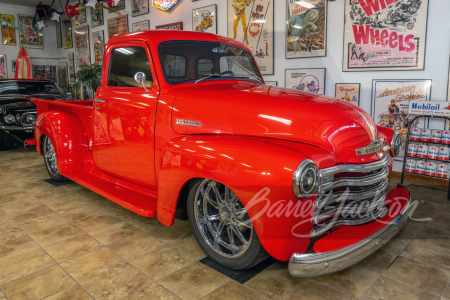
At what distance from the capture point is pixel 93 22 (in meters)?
8.65

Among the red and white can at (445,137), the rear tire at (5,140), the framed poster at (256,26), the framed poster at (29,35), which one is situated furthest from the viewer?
the framed poster at (29,35)

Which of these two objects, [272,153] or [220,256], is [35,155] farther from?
[272,153]

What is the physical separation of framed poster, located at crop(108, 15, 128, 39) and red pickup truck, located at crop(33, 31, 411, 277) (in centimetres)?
517

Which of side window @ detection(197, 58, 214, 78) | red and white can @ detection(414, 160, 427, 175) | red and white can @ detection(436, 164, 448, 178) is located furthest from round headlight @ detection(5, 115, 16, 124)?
red and white can @ detection(436, 164, 448, 178)

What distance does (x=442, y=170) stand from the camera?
3707 mm

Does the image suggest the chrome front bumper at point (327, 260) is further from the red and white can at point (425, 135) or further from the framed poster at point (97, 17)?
the framed poster at point (97, 17)

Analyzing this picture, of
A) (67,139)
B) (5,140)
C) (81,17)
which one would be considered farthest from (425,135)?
(81,17)

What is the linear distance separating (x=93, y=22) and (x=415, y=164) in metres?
8.25

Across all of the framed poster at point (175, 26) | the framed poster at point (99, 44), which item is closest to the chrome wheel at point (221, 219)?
the framed poster at point (175, 26)

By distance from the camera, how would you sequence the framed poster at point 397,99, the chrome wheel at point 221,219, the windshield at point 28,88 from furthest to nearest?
the windshield at point 28,88
the framed poster at point 397,99
the chrome wheel at point 221,219

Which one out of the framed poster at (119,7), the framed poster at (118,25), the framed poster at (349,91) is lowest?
the framed poster at (349,91)

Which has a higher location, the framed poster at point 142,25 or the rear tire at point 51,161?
the framed poster at point 142,25

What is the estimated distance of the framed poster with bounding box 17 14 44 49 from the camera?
32.7 ft

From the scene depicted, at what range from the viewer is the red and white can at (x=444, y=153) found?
143 inches
